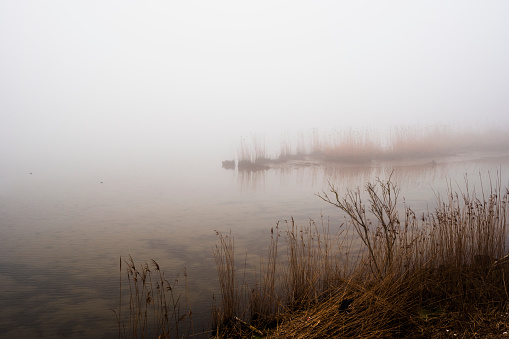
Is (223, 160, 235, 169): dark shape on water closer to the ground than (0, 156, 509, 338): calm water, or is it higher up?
higher up

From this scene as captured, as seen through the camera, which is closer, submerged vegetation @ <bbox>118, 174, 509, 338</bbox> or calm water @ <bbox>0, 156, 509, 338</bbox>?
submerged vegetation @ <bbox>118, 174, 509, 338</bbox>

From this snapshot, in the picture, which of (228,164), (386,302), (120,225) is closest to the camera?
(386,302)

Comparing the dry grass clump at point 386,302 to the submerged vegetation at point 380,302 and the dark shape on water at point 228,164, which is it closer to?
the submerged vegetation at point 380,302

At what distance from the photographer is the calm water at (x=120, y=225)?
374 cm

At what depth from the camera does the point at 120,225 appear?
7.07 metres

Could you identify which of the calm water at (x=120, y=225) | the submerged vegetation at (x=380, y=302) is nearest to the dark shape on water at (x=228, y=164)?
the calm water at (x=120, y=225)

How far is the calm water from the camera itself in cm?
374

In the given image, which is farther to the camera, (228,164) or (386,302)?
(228,164)

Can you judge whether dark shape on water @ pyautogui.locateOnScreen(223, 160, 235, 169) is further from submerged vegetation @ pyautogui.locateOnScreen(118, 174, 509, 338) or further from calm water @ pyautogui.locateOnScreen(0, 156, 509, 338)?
submerged vegetation @ pyautogui.locateOnScreen(118, 174, 509, 338)

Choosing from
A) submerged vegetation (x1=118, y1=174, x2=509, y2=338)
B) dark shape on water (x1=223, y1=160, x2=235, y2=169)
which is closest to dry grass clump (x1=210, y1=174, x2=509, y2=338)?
submerged vegetation (x1=118, y1=174, x2=509, y2=338)

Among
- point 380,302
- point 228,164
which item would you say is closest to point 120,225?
point 380,302

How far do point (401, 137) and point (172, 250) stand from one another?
12.6 metres

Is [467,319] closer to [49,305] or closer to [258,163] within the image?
[49,305]

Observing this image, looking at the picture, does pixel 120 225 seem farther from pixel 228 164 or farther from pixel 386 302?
pixel 228 164
